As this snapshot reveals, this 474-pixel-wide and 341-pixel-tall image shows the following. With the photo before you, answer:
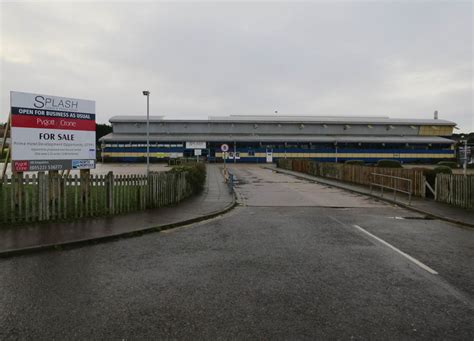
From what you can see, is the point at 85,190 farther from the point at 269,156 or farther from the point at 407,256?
the point at 269,156

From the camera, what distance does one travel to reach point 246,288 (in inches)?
184

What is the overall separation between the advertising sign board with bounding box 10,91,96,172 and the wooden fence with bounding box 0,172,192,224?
1.68 ft

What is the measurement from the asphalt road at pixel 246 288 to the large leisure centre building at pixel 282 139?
157 ft

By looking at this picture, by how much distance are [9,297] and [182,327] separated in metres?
2.54

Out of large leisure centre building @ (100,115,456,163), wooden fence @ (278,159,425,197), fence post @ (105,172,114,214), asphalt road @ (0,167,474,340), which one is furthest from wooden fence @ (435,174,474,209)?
large leisure centre building @ (100,115,456,163)

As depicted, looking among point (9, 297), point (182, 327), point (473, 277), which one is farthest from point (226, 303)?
point (473, 277)

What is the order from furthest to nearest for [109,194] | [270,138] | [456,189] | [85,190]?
1. [270,138]
2. [456,189]
3. [109,194]
4. [85,190]

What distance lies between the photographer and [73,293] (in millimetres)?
4438

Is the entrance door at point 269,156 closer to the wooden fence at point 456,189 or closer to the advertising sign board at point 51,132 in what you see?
the wooden fence at point 456,189

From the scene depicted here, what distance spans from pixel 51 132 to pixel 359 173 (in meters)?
19.5

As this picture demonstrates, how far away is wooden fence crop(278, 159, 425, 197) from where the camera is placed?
52.8 feet

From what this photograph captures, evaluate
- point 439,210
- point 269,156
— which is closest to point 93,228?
point 439,210

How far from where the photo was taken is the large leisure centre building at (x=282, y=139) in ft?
186

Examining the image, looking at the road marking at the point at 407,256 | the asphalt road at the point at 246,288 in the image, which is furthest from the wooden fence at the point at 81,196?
the road marking at the point at 407,256
